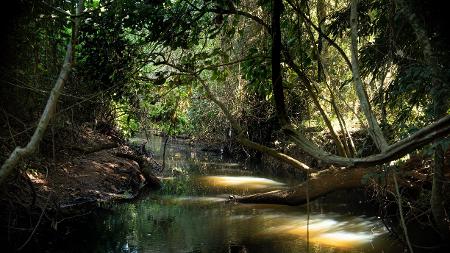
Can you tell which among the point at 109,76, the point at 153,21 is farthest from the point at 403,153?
the point at 109,76

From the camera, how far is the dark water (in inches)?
341

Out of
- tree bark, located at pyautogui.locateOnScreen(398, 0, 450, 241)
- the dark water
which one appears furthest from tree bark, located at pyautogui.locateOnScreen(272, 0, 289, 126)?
the dark water

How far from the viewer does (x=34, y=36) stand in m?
6.33

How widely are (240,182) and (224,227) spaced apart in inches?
218

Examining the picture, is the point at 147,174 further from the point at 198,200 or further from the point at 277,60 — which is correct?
the point at 277,60

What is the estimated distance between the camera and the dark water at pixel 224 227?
8.67 metres

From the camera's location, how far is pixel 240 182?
1546cm

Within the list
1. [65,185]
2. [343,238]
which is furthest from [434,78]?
[65,185]

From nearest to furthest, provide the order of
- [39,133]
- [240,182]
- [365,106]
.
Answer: [365,106] < [39,133] < [240,182]

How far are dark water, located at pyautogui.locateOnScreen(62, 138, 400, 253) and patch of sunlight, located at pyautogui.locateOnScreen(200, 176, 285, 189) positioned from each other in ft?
1.69

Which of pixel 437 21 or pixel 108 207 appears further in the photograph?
pixel 108 207

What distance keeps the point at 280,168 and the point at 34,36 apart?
1335 cm

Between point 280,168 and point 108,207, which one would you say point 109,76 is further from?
point 280,168

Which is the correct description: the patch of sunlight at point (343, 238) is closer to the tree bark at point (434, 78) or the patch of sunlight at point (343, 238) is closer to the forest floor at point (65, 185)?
the tree bark at point (434, 78)
